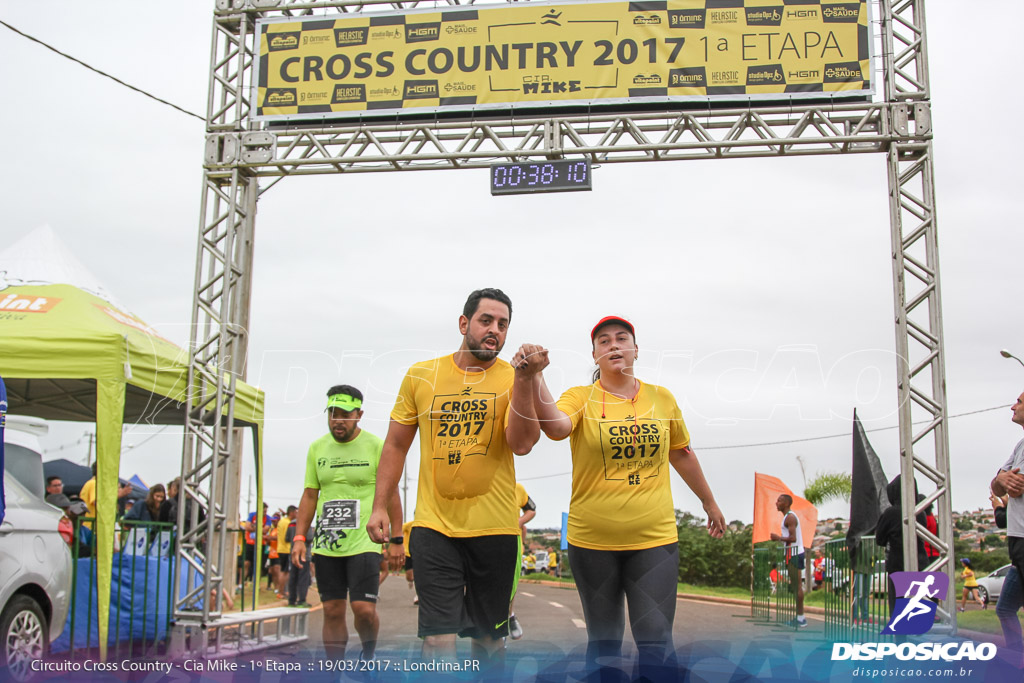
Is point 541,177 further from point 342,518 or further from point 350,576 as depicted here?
point 350,576

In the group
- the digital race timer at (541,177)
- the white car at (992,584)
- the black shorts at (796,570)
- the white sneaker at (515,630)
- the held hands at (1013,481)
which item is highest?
the digital race timer at (541,177)

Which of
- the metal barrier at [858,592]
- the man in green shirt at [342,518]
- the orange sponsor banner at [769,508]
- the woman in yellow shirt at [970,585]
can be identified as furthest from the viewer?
the woman in yellow shirt at [970,585]

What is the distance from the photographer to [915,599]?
8.63m

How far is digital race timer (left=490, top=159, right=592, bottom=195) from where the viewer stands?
10.2 m

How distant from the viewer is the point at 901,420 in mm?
9617

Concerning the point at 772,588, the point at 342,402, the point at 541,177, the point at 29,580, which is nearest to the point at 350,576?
the point at 342,402

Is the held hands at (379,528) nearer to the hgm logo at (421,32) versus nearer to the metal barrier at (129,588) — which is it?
the metal barrier at (129,588)

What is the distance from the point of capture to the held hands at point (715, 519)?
5.57 m

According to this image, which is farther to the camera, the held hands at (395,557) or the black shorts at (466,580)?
the held hands at (395,557)

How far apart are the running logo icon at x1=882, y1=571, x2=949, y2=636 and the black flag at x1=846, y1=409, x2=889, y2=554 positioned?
3.75 m

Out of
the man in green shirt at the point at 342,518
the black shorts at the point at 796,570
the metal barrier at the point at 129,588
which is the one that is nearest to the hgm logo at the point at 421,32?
the man in green shirt at the point at 342,518

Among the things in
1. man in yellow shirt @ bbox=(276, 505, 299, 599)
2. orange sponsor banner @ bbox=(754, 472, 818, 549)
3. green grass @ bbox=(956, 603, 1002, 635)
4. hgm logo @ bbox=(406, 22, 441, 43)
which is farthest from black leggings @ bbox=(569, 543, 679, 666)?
man in yellow shirt @ bbox=(276, 505, 299, 599)

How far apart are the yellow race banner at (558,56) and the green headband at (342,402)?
4482 mm

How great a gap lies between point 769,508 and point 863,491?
2222 mm
